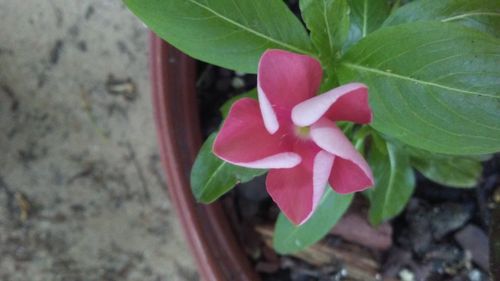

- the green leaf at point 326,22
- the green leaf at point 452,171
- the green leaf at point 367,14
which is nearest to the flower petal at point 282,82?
the green leaf at point 326,22

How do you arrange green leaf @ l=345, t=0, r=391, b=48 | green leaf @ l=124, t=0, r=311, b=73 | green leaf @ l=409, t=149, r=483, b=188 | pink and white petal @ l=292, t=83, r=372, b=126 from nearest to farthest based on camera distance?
pink and white petal @ l=292, t=83, r=372, b=126 → green leaf @ l=124, t=0, r=311, b=73 → green leaf @ l=345, t=0, r=391, b=48 → green leaf @ l=409, t=149, r=483, b=188

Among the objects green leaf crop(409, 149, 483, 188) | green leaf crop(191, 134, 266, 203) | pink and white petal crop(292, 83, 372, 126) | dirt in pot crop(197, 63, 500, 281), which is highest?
pink and white petal crop(292, 83, 372, 126)

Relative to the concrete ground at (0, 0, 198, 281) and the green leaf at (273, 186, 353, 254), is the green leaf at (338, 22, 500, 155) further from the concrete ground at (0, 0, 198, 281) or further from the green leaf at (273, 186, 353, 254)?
the concrete ground at (0, 0, 198, 281)

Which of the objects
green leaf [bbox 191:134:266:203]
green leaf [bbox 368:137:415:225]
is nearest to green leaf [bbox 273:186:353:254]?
green leaf [bbox 368:137:415:225]

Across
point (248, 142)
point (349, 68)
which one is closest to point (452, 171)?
point (349, 68)

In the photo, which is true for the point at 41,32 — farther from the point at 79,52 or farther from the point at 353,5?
the point at 353,5

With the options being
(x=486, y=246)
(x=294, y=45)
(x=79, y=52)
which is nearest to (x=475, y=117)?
(x=294, y=45)

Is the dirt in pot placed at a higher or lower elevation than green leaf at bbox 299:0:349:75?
lower
